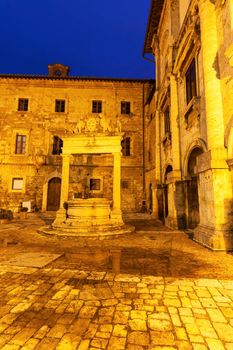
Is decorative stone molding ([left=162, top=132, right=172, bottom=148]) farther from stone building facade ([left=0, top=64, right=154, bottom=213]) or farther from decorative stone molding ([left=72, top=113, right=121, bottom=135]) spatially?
stone building facade ([left=0, top=64, right=154, bottom=213])

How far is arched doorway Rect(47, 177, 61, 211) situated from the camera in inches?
674

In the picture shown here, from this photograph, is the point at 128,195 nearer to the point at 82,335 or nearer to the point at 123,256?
the point at 123,256

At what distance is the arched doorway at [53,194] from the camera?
17.1 meters

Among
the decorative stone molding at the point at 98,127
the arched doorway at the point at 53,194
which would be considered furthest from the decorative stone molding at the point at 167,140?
the arched doorway at the point at 53,194

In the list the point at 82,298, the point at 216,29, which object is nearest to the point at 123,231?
the point at 82,298

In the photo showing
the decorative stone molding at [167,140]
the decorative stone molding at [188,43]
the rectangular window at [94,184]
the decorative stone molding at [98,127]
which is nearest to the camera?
the decorative stone molding at [188,43]

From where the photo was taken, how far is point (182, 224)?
8.95 metres

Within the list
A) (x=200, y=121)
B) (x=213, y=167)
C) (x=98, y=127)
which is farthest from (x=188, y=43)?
(x=213, y=167)

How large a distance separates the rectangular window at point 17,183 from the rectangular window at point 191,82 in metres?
15.0

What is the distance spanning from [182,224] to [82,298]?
7161mm

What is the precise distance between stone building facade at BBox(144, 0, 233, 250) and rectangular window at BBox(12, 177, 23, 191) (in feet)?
39.4

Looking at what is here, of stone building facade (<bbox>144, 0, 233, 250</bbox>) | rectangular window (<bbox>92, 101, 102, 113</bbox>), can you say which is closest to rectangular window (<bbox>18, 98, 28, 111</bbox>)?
rectangular window (<bbox>92, 101, 102, 113</bbox>)

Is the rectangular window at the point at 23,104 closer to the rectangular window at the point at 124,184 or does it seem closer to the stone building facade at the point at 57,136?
the stone building facade at the point at 57,136

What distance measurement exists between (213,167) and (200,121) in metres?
2.37
